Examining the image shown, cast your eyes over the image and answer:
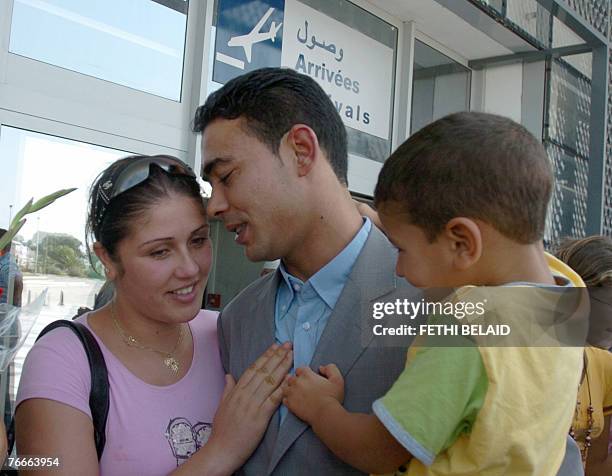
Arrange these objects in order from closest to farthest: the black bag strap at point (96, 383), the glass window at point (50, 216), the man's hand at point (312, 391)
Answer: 1. the man's hand at point (312, 391)
2. the black bag strap at point (96, 383)
3. the glass window at point (50, 216)

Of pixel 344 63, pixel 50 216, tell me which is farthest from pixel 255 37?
pixel 50 216

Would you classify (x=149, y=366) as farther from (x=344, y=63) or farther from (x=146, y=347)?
(x=344, y=63)

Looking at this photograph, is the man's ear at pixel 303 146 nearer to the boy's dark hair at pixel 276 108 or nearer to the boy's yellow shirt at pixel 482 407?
the boy's dark hair at pixel 276 108

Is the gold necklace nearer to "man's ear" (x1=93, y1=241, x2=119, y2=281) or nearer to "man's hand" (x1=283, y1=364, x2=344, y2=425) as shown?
"man's ear" (x1=93, y1=241, x2=119, y2=281)

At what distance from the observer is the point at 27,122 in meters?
3.37

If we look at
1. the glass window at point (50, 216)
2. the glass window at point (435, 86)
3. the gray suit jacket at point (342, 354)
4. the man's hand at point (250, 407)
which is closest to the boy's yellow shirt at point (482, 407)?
the gray suit jacket at point (342, 354)

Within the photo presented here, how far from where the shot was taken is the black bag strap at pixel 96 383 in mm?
1484

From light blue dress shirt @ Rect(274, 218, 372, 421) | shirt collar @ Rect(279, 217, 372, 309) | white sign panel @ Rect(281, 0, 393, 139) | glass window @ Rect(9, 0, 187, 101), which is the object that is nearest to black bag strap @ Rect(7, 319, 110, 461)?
light blue dress shirt @ Rect(274, 218, 372, 421)

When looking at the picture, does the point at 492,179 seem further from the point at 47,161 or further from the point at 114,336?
the point at 47,161

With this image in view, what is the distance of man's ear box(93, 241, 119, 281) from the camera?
5.55ft

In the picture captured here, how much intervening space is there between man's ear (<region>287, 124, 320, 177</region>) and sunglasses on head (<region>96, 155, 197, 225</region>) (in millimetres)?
313

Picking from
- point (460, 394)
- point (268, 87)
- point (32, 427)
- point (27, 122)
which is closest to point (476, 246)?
point (460, 394)

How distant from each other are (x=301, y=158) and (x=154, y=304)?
1.66 feet

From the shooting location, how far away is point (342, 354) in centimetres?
148
